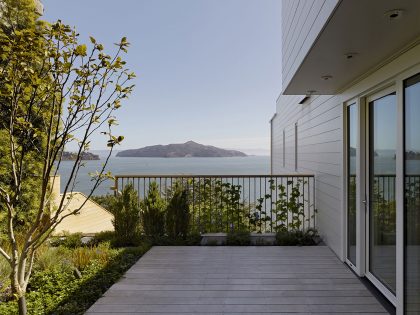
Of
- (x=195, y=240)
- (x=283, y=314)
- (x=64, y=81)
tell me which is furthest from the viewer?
(x=195, y=240)

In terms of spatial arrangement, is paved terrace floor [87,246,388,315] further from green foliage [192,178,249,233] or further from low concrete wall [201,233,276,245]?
green foliage [192,178,249,233]

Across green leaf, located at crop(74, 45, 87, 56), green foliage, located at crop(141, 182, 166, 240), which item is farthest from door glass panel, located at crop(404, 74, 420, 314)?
green foliage, located at crop(141, 182, 166, 240)

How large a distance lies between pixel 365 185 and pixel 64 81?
3.11 metres

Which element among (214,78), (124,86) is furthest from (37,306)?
(214,78)

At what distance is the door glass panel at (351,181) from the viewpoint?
3904 mm

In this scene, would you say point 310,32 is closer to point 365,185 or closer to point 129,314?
point 365,185

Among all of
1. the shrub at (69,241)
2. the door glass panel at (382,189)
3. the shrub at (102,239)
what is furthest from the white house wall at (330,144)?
the shrub at (69,241)

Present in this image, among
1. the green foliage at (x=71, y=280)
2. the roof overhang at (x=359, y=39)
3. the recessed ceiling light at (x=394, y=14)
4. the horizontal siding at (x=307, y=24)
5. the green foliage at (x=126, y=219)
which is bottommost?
the green foliage at (x=71, y=280)

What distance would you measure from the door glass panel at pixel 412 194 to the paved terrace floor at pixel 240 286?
1.84 ft

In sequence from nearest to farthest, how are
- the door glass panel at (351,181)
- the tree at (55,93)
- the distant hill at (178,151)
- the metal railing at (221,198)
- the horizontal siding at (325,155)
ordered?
the tree at (55,93) → the door glass panel at (351,181) → the horizontal siding at (325,155) → the metal railing at (221,198) → the distant hill at (178,151)

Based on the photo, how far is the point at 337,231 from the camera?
4.47m

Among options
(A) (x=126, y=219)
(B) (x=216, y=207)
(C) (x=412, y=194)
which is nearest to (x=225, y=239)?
(B) (x=216, y=207)

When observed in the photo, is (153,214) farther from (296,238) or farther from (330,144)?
(330,144)

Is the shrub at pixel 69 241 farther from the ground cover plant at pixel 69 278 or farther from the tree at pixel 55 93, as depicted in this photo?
the tree at pixel 55 93
